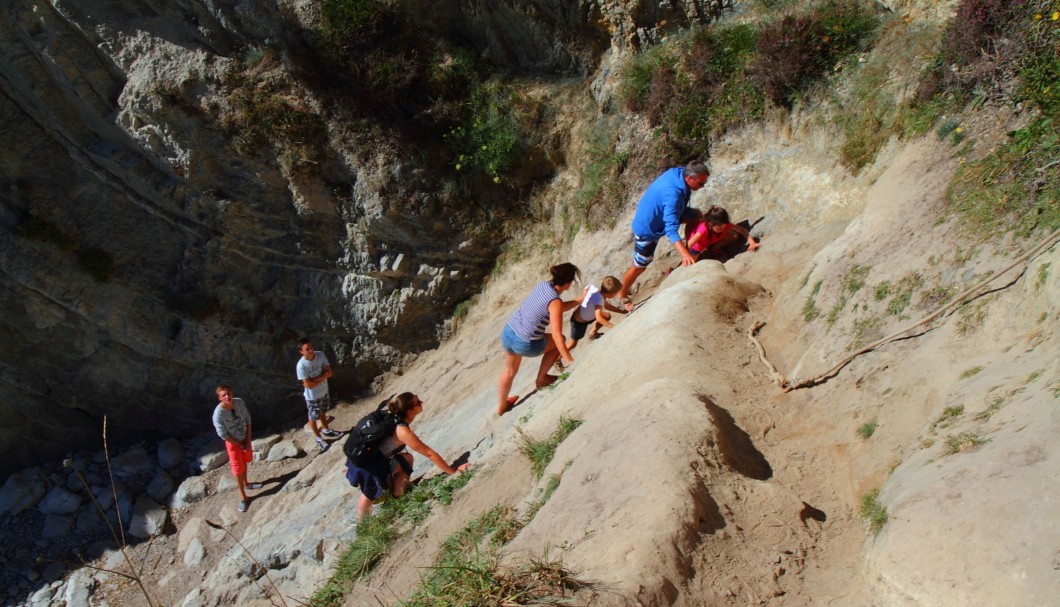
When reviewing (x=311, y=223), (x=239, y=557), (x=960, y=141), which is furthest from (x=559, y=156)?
(x=239, y=557)

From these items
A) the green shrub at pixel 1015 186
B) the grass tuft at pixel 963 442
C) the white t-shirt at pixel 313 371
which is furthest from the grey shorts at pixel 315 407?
the grass tuft at pixel 963 442

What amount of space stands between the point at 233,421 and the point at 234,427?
94 mm

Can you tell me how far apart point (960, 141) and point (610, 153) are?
5266 mm

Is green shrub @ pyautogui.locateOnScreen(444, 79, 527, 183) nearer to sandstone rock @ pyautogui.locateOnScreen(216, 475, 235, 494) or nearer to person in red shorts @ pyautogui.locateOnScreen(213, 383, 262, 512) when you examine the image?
person in red shorts @ pyautogui.locateOnScreen(213, 383, 262, 512)

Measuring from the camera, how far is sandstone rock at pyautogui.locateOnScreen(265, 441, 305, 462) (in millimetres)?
11992

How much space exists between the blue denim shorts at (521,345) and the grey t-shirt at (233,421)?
4389 mm

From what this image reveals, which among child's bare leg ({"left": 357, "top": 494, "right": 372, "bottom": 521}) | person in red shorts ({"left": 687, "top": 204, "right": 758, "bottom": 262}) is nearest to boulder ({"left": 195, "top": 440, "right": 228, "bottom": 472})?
child's bare leg ({"left": 357, "top": 494, "right": 372, "bottom": 521})

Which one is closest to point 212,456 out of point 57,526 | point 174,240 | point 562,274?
point 57,526

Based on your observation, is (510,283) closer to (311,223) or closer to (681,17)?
(311,223)

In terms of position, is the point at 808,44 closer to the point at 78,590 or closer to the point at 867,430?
the point at 867,430

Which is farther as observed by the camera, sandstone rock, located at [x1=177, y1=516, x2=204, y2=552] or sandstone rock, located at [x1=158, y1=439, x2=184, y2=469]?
sandstone rock, located at [x1=158, y1=439, x2=184, y2=469]

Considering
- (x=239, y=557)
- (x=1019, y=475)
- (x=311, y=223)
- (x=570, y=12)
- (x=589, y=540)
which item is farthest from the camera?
(x=311, y=223)

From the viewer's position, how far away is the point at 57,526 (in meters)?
12.1

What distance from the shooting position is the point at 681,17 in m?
10.6
